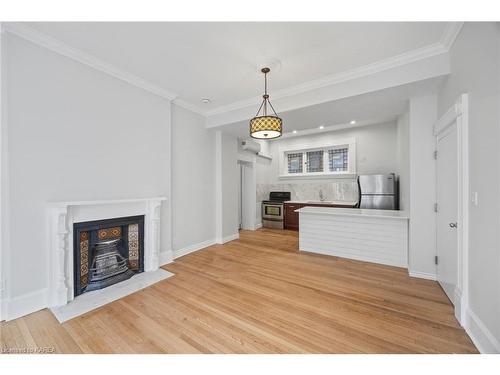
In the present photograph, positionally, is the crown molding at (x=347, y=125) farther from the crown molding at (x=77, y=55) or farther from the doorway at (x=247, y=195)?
the crown molding at (x=77, y=55)

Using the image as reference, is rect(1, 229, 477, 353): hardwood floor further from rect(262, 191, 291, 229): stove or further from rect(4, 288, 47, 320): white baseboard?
rect(262, 191, 291, 229): stove

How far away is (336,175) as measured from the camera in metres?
5.74

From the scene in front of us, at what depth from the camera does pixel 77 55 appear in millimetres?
2279

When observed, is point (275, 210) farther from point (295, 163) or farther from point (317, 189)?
point (295, 163)

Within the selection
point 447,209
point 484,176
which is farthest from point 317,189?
point 484,176

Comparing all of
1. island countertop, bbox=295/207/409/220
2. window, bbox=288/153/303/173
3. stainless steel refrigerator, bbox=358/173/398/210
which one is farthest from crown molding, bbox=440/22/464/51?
window, bbox=288/153/303/173

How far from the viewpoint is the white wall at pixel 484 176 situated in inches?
52.7

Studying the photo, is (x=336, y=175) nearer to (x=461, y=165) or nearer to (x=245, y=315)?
(x=461, y=165)

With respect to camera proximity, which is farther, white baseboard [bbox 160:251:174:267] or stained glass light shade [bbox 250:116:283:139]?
white baseboard [bbox 160:251:174:267]

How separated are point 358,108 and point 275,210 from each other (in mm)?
3665

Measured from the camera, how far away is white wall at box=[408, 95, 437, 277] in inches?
103

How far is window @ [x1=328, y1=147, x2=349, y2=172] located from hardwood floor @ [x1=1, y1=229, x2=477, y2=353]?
3399mm

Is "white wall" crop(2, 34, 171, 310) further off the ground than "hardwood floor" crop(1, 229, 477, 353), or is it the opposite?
"white wall" crop(2, 34, 171, 310)

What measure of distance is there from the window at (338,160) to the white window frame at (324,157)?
0.08 metres
